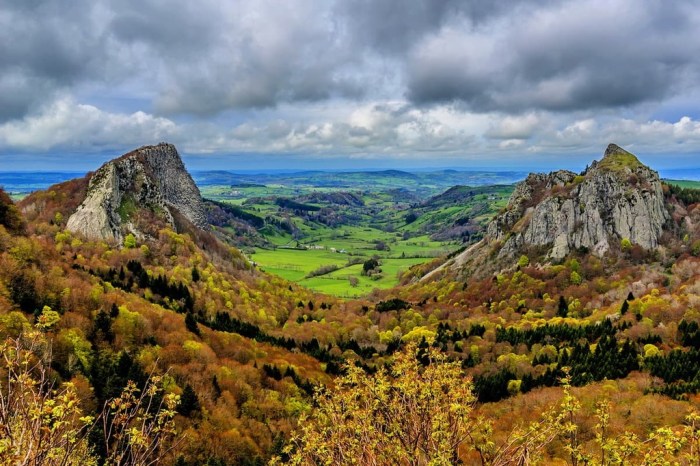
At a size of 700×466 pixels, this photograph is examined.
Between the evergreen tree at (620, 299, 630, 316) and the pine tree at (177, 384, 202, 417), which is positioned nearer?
the pine tree at (177, 384, 202, 417)

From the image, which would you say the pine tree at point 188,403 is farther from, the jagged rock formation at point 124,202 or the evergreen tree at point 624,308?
the evergreen tree at point 624,308

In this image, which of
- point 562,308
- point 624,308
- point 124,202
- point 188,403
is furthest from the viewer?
point 124,202

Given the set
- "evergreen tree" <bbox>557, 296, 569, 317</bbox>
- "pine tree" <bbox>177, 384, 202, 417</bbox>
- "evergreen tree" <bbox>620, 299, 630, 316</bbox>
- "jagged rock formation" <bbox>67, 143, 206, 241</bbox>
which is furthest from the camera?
"evergreen tree" <bbox>557, 296, 569, 317</bbox>

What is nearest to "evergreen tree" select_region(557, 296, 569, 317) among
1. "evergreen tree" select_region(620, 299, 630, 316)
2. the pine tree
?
"evergreen tree" select_region(620, 299, 630, 316)

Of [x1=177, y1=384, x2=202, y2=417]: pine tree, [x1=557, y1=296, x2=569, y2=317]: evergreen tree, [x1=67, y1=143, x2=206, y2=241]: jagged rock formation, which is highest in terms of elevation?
[x1=67, y1=143, x2=206, y2=241]: jagged rock formation

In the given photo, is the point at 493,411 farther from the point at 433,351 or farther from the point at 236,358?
the point at 433,351

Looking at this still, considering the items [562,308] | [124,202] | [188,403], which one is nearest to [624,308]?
[562,308]

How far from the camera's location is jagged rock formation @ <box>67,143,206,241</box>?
5969 inches

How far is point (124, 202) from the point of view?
6594 inches

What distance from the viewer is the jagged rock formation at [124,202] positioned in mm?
151625

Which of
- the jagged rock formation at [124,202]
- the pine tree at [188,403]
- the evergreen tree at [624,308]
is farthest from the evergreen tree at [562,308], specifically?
the jagged rock formation at [124,202]

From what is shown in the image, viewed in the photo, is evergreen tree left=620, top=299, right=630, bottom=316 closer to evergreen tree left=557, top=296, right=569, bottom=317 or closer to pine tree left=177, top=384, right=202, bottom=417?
evergreen tree left=557, top=296, right=569, bottom=317

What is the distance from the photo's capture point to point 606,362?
3809 inches

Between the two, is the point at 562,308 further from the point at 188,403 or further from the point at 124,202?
the point at 124,202
